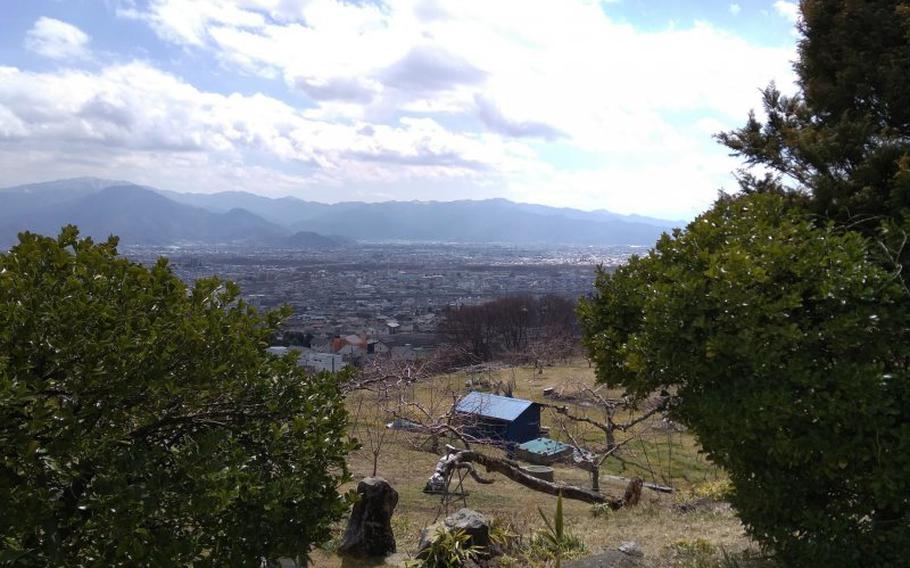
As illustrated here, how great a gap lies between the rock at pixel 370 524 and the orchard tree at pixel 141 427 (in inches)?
124

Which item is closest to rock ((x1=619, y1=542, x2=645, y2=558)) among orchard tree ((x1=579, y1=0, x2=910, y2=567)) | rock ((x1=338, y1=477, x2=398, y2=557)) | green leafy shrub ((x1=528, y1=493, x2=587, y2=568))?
green leafy shrub ((x1=528, y1=493, x2=587, y2=568))

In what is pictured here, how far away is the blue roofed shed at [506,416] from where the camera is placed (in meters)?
16.1

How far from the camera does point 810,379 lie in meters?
3.14

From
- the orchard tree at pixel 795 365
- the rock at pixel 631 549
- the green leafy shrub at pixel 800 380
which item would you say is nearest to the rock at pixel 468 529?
the rock at pixel 631 549

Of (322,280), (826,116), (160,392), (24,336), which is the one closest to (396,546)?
(160,392)

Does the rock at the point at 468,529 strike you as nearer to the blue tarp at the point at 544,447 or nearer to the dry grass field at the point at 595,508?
the dry grass field at the point at 595,508

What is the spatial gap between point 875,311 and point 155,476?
354 centimetres

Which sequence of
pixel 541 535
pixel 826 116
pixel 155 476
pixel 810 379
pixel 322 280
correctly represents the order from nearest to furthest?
pixel 155 476 < pixel 810 379 < pixel 826 116 < pixel 541 535 < pixel 322 280

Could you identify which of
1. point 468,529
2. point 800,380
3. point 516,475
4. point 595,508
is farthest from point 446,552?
point 595,508

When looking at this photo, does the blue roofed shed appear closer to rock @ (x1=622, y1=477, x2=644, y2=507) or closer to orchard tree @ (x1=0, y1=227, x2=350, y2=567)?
rock @ (x1=622, y1=477, x2=644, y2=507)

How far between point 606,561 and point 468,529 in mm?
1205

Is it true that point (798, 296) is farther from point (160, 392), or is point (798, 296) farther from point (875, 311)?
point (160, 392)

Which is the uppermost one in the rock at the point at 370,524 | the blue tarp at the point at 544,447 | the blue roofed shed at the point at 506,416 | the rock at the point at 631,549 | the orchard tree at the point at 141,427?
the orchard tree at the point at 141,427

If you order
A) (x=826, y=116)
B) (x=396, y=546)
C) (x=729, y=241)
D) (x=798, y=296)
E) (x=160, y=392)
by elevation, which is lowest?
(x=396, y=546)
